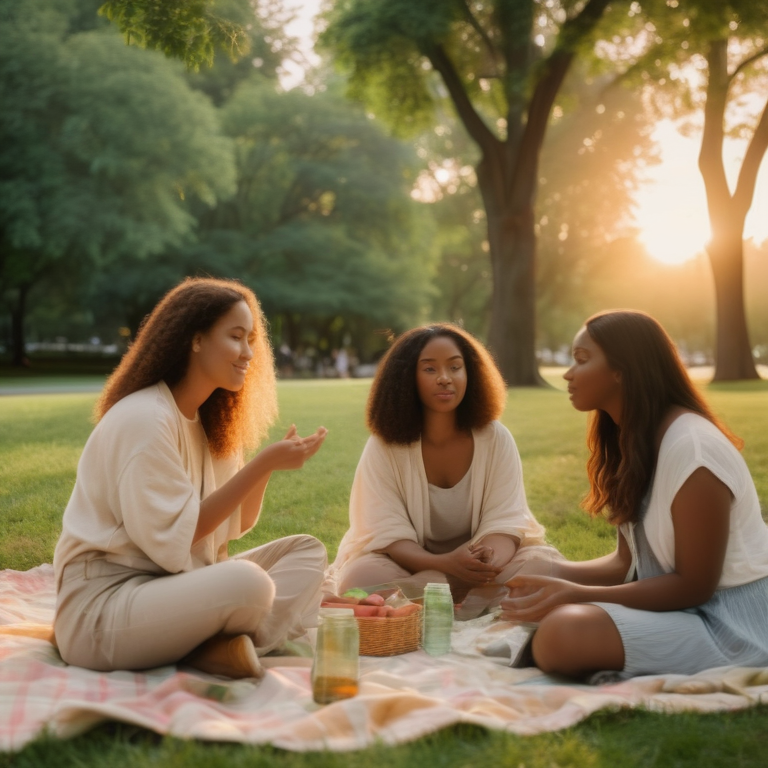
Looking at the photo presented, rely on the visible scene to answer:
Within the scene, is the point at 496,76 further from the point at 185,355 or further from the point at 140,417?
the point at 140,417

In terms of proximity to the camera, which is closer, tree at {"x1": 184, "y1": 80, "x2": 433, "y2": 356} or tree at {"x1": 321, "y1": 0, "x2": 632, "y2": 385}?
tree at {"x1": 321, "y1": 0, "x2": 632, "y2": 385}

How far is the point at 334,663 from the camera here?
343cm

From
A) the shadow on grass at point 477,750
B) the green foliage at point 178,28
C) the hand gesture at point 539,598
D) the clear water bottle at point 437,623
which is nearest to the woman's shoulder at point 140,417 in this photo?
the shadow on grass at point 477,750

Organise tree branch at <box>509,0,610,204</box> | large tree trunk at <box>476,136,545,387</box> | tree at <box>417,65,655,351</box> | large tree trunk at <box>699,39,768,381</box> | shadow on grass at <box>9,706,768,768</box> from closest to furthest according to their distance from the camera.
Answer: shadow on grass at <box>9,706,768,768</box>, tree branch at <box>509,0,610,204</box>, large tree trunk at <box>476,136,545,387</box>, large tree trunk at <box>699,39,768,381</box>, tree at <box>417,65,655,351</box>

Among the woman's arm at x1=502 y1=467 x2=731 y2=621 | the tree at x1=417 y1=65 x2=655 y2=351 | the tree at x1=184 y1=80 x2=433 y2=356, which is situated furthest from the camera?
the tree at x1=184 y1=80 x2=433 y2=356

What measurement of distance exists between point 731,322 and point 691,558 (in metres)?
20.6

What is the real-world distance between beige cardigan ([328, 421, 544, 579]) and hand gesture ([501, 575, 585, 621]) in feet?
4.05

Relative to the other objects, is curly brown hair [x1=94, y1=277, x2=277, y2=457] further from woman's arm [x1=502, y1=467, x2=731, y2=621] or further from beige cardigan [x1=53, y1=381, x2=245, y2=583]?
woman's arm [x1=502, y1=467, x2=731, y2=621]

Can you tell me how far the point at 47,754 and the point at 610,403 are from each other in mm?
2634

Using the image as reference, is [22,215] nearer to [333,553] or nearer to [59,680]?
[333,553]

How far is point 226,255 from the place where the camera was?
1489 inches

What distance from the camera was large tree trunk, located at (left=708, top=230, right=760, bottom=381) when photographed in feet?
74.9

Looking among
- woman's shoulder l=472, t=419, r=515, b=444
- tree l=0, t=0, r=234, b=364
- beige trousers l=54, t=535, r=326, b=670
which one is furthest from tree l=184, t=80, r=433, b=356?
beige trousers l=54, t=535, r=326, b=670

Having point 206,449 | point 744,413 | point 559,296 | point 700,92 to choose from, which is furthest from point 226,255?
point 206,449
